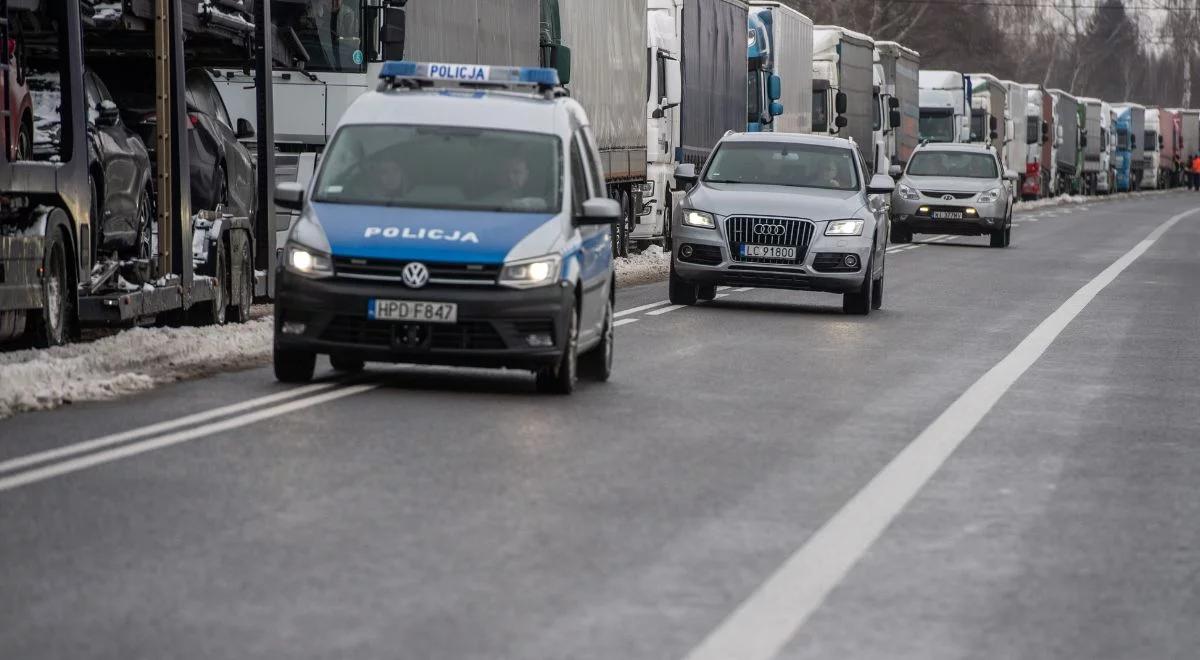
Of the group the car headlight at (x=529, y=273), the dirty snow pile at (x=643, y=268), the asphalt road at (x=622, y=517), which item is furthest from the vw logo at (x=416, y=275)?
the dirty snow pile at (x=643, y=268)

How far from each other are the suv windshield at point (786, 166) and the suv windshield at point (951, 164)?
20.5 m

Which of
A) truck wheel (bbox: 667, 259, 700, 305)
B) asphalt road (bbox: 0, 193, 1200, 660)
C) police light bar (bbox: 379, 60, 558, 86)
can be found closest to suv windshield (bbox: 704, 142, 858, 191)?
truck wheel (bbox: 667, 259, 700, 305)

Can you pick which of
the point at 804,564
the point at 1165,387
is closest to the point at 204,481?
the point at 804,564

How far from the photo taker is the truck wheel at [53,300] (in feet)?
48.8

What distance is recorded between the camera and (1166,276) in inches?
1270

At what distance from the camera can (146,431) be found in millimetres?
11164

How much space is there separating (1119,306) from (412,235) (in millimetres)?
13101

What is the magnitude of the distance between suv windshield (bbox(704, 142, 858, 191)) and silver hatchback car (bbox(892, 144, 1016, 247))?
59.3 feet

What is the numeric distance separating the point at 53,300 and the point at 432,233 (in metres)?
3.16

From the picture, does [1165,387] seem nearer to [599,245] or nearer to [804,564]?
[599,245]

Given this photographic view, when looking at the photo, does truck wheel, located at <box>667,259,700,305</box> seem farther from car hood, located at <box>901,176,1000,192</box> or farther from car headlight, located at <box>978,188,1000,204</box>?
car hood, located at <box>901,176,1000,192</box>

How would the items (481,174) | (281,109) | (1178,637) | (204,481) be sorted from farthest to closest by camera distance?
(281,109) → (481,174) → (204,481) → (1178,637)

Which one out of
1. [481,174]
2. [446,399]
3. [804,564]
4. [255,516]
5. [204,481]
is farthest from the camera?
[481,174]

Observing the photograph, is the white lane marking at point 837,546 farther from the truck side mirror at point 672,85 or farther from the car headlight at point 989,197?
the car headlight at point 989,197
